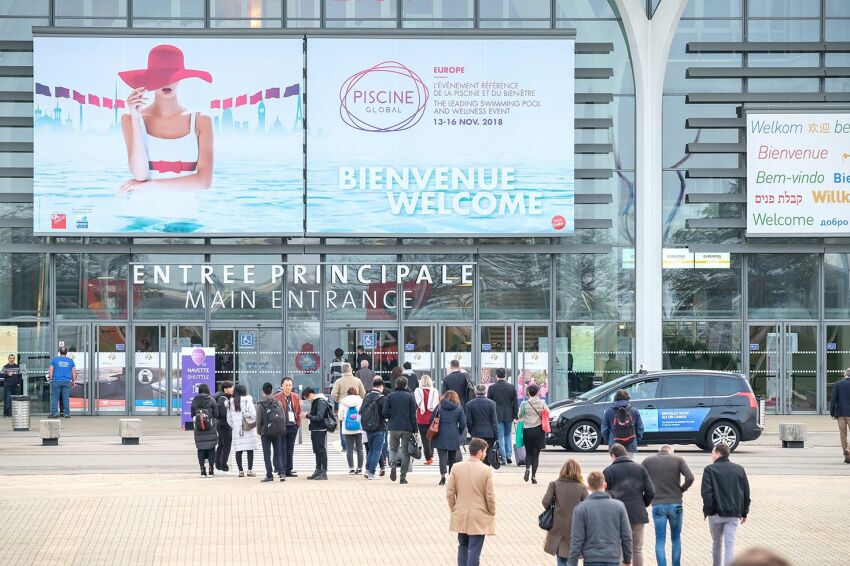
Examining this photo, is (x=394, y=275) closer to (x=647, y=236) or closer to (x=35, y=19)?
(x=647, y=236)

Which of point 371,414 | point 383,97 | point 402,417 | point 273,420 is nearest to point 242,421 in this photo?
point 273,420

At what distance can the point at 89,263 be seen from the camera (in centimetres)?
3678

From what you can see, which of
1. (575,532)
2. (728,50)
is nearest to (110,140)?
(728,50)

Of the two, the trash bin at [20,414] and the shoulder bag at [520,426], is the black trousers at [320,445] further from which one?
the trash bin at [20,414]

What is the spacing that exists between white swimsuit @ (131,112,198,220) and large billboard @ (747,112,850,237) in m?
14.6

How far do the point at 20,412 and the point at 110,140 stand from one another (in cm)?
796

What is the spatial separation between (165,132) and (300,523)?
20.7m

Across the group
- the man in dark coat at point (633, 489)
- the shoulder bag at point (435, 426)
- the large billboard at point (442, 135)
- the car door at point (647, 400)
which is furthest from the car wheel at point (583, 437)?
the man in dark coat at point (633, 489)

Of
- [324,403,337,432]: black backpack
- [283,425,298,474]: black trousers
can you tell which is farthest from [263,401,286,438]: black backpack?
[324,403,337,432]: black backpack

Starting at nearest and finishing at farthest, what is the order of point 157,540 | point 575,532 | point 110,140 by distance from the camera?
point 575,532
point 157,540
point 110,140

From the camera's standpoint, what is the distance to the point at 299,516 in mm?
17859

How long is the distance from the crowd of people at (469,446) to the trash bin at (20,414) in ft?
28.9

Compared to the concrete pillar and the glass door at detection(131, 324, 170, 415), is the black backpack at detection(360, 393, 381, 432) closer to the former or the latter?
the glass door at detection(131, 324, 170, 415)

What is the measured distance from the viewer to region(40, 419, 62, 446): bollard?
28.1 meters
